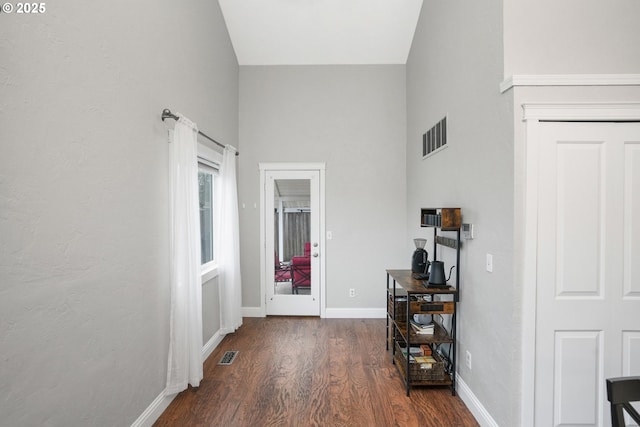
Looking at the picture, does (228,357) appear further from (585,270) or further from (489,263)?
(585,270)

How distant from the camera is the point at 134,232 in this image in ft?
6.78

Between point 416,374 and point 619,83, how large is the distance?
8.15ft

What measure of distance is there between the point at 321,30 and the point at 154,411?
4433 millimetres

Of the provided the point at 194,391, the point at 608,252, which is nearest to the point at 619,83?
the point at 608,252

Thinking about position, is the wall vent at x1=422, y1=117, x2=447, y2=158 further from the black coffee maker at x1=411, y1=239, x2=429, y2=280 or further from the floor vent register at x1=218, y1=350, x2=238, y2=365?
the floor vent register at x1=218, y1=350, x2=238, y2=365

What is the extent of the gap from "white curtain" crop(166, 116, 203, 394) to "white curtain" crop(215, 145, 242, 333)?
1059mm

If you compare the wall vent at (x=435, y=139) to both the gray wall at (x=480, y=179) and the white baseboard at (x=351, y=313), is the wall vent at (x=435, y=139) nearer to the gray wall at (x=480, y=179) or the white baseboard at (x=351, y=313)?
the gray wall at (x=480, y=179)

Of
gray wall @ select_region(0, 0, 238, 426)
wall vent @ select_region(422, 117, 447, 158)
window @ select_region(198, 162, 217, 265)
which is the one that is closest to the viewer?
gray wall @ select_region(0, 0, 238, 426)

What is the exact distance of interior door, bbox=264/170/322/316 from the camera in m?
4.54

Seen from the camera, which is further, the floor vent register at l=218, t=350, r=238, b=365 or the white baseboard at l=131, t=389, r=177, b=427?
the floor vent register at l=218, t=350, r=238, b=365

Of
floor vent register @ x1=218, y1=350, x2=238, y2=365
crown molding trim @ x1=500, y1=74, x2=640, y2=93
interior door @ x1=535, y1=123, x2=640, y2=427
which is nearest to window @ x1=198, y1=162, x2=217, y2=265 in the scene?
floor vent register @ x1=218, y1=350, x2=238, y2=365

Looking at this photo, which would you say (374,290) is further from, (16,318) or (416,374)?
(16,318)

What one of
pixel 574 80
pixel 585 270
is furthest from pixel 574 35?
pixel 585 270

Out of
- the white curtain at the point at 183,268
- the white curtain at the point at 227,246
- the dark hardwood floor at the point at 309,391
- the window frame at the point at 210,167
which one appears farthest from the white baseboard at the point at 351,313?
the white curtain at the point at 183,268
